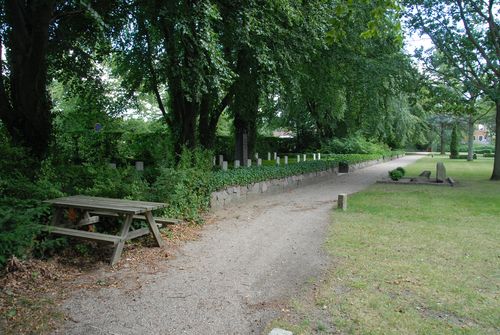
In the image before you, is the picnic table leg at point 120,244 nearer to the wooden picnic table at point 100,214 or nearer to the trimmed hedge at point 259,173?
the wooden picnic table at point 100,214

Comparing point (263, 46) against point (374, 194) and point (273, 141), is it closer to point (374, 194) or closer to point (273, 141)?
point (374, 194)

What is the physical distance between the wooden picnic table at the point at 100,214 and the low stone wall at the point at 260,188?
3344mm

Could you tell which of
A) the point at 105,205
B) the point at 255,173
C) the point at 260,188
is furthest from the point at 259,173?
the point at 105,205

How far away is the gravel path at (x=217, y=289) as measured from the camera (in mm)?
3375

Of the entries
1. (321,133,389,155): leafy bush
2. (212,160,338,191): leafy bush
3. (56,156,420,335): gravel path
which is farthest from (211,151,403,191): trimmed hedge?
(321,133,389,155): leafy bush

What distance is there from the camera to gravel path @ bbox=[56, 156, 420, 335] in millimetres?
3375

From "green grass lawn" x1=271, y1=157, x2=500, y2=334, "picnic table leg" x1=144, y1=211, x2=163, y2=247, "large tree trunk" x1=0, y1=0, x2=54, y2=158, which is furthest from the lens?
"large tree trunk" x1=0, y1=0, x2=54, y2=158

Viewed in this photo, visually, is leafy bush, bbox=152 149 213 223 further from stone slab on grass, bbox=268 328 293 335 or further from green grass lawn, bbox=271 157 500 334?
stone slab on grass, bbox=268 328 293 335

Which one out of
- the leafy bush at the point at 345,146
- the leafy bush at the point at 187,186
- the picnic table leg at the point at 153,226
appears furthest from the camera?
the leafy bush at the point at 345,146

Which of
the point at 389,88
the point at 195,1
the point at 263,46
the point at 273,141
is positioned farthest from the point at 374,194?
the point at 273,141

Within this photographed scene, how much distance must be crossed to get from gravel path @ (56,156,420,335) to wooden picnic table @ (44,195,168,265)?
1.96 feet

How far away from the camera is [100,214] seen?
5.79 m

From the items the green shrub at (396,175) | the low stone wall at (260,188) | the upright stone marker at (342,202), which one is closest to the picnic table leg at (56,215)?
the low stone wall at (260,188)

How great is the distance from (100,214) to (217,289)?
101 inches
